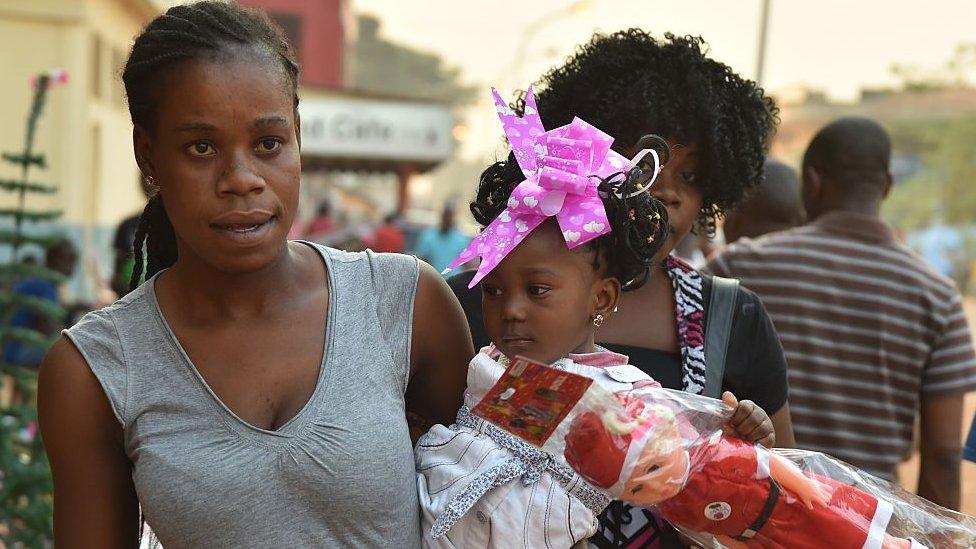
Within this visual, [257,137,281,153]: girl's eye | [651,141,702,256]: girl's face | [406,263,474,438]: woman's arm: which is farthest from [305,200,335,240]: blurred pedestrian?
[257,137,281,153]: girl's eye

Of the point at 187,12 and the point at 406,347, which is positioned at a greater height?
the point at 187,12

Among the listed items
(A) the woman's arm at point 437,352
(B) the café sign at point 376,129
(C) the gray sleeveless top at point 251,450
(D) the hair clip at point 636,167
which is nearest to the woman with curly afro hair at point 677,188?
(D) the hair clip at point 636,167

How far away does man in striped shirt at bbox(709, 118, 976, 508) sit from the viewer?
3955 mm

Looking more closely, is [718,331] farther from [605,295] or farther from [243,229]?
[243,229]

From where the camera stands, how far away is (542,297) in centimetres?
248

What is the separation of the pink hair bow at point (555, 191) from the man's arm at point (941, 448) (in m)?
2.02

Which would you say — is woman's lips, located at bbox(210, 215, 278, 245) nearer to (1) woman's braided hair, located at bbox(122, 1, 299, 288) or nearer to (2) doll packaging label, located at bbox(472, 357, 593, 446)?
(1) woman's braided hair, located at bbox(122, 1, 299, 288)

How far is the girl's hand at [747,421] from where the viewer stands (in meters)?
2.35

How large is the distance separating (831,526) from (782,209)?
360cm

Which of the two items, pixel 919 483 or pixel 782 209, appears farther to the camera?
pixel 782 209

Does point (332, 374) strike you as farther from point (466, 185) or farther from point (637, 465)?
point (466, 185)

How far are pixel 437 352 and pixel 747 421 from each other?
67 centimetres

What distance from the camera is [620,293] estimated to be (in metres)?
2.60

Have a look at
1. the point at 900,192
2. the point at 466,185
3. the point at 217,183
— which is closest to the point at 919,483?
the point at 217,183
